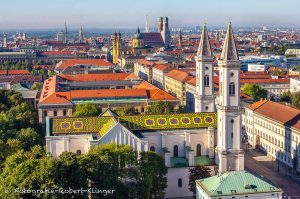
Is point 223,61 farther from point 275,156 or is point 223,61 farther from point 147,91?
point 147,91

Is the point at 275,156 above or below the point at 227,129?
below

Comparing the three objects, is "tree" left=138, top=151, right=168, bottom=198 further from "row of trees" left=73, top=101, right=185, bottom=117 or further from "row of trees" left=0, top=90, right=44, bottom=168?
"row of trees" left=73, top=101, right=185, bottom=117

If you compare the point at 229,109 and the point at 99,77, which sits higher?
the point at 229,109

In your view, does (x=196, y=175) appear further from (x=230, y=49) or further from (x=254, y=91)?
(x=254, y=91)

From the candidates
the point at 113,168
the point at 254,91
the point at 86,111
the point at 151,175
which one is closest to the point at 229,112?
the point at 151,175

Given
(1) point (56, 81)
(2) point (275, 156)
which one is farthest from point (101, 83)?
(2) point (275, 156)
